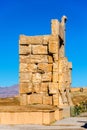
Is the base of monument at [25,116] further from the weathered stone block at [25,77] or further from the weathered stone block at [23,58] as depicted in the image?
the weathered stone block at [23,58]

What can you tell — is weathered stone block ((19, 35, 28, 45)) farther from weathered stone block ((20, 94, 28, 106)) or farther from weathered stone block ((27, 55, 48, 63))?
weathered stone block ((20, 94, 28, 106))

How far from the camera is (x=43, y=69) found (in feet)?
82.5

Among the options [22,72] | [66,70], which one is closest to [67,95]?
[66,70]

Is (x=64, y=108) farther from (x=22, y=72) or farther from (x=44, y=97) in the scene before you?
(x=22, y=72)

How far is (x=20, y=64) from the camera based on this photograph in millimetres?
25266

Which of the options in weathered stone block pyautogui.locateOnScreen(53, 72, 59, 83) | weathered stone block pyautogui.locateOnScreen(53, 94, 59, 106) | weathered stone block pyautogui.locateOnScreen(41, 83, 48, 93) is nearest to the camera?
weathered stone block pyautogui.locateOnScreen(53, 94, 59, 106)

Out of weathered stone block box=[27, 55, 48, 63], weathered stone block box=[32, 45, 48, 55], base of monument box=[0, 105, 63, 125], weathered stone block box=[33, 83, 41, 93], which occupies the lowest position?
base of monument box=[0, 105, 63, 125]

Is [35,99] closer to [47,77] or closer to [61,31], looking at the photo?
[47,77]

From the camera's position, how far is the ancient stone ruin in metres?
24.8

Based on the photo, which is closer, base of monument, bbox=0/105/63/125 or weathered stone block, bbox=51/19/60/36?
base of monument, bbox=0/105/63/125

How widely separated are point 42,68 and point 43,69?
0.30 ft

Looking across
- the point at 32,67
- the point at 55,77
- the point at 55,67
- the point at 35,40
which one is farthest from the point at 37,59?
the point at 55,77

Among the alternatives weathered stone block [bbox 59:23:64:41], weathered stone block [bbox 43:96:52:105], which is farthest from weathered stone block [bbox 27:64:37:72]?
weathered stone block [bbox 59:23:64:41]

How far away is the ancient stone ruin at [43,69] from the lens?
2475cm
